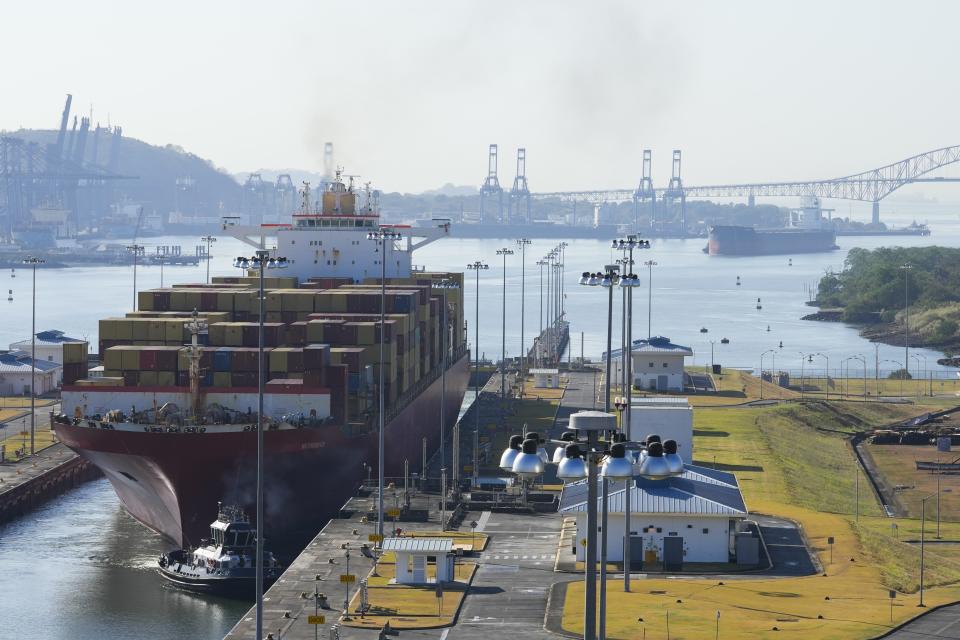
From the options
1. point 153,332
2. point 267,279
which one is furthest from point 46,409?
point 153,332

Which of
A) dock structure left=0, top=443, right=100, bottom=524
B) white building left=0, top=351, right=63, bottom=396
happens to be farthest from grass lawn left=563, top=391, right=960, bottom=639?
white building left=0, top=351, right=63, bottom=396

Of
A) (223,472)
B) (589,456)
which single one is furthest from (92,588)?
(589,456)

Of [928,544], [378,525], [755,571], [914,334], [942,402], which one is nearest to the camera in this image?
[755,571]

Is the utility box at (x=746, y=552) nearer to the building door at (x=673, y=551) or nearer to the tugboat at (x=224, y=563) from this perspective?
the building door at (x=673, y=551)

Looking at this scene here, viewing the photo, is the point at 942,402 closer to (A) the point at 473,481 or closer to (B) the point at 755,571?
(A) the point at 473,481

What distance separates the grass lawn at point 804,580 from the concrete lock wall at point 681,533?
7.14ft

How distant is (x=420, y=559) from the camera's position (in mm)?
43094

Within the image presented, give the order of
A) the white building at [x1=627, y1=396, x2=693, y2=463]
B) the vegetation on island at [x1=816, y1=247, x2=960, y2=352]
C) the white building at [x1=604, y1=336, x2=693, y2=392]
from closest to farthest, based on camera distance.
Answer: the white building at [x1=627, y1=396, x2=693, y2=463] < the white building at [x1=604, y1=336, x2=693, y2=392] < the vegetation on island at [x1=816, y1=247, x2=960, y2=352]

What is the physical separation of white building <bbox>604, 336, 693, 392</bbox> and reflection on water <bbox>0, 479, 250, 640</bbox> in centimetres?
4049

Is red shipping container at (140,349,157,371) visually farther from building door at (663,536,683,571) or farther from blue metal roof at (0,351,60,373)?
blue metal roof at (0,351,60,373)

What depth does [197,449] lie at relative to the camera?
2044 inches

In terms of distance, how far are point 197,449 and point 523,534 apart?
9.99m

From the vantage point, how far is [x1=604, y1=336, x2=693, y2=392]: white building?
96250 millimetres

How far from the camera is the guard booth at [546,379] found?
329 feet
